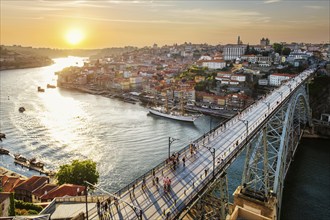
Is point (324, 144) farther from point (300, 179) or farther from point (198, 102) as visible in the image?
point (198, 102)

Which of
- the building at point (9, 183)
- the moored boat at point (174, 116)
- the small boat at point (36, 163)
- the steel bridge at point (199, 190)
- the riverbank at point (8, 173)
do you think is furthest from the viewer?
the moored boat at point (174, 116)

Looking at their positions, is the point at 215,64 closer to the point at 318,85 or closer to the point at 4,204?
the point at 318,85

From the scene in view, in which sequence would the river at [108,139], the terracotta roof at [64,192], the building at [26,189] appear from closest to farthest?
the terracotta roof at [64,192], the building at [26,189], the river at [108,139]

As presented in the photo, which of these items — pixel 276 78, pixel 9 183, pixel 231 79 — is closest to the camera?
pixel 9 183

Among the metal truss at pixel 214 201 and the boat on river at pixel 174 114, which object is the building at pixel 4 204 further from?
the boat on river at pixel 174 114

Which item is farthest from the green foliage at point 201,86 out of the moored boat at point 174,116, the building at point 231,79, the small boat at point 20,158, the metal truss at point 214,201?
the metal truss at point 214,201

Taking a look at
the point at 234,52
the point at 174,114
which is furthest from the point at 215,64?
the point at 174,114

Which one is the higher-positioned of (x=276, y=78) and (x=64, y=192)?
(x=276, y=78)

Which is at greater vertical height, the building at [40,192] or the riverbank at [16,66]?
the riverbank at [16,66]

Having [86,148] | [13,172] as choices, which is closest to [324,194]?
[86,148]
